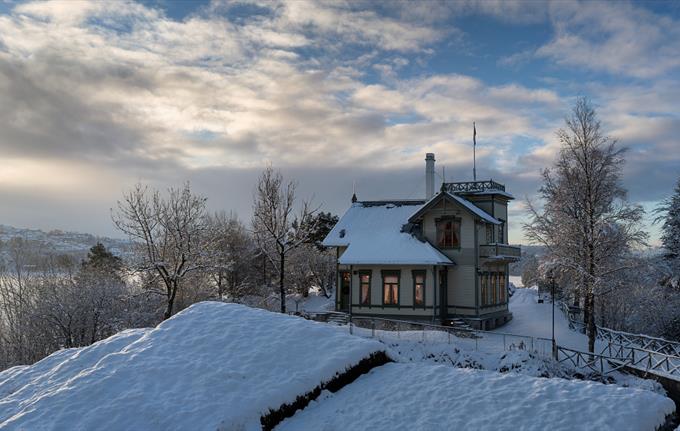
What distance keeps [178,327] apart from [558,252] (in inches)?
709

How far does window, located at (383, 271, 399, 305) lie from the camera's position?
30.4 meters

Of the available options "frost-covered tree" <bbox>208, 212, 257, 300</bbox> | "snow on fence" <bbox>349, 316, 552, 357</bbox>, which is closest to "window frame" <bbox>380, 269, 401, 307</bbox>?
"snow on fence" <bbox>349, 316, 552, 357</bbox>

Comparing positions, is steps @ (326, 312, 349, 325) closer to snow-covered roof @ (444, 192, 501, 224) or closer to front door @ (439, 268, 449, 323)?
front door @ (439, 268, 449, 323)

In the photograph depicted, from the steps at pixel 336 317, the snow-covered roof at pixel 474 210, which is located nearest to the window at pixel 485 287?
the snow-covered roof at pixel 474 210

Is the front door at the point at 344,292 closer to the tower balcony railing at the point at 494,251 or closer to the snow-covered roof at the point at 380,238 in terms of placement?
the snow-covered roof at the point at 380,238

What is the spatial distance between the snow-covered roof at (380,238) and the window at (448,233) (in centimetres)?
77

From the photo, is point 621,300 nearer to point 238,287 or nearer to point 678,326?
point 678,326

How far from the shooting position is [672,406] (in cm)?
1239

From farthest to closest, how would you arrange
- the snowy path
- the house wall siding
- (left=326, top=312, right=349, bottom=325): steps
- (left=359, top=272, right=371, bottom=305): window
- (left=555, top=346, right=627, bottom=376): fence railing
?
(left=359, top=272, right=371, bottom=305): window
the house wall siding
(left=326, top=312, right=349, bottom=325): steps
the snowy path
(left=555, top=346, right=627, bottom=376): fence railing

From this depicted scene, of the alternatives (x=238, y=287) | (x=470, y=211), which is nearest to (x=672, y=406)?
(x=470, y=211)

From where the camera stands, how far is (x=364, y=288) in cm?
3111

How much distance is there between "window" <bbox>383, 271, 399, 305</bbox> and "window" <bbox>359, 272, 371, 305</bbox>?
1.05 metres

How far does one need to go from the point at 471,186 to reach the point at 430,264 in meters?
7.54

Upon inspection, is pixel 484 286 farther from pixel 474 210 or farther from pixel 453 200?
pixel 453 200
